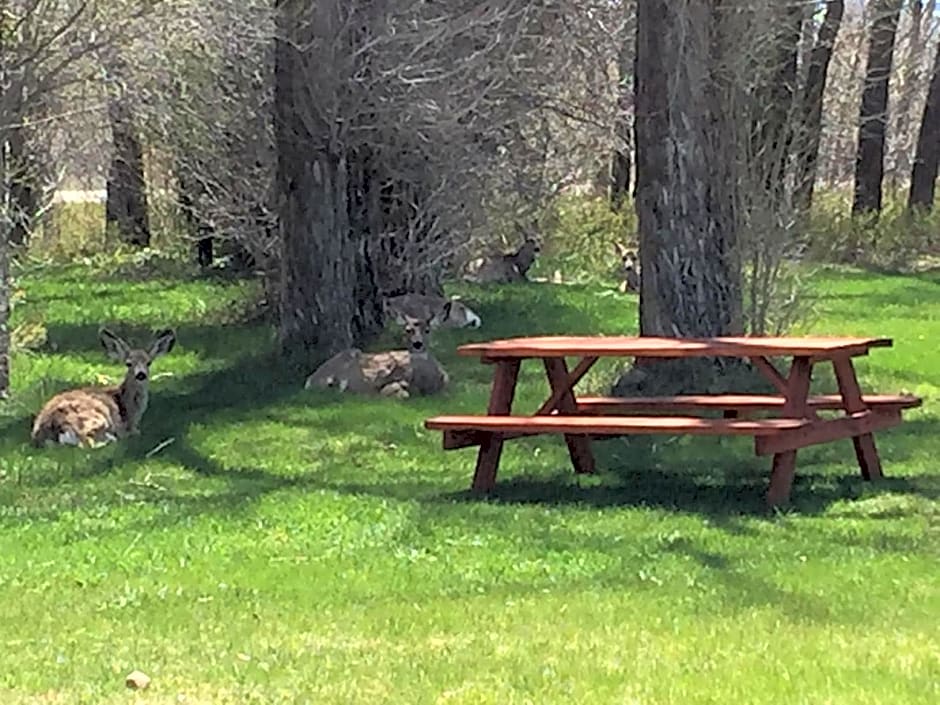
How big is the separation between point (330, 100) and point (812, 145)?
5149 millimetres

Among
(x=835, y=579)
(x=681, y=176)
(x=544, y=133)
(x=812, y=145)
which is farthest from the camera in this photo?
(x=544, y=133)

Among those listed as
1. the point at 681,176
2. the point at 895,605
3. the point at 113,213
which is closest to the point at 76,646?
the point at 895,605

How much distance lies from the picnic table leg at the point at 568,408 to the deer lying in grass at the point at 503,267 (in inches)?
490

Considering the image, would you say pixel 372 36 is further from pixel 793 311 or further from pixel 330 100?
pixel 793 311

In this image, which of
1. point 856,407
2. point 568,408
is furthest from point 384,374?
point 856,407

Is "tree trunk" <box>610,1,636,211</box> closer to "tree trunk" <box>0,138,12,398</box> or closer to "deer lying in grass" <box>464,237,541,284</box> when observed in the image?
"deer lying in grass" <box>464,237,541,284</box>

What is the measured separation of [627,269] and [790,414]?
1522 cm

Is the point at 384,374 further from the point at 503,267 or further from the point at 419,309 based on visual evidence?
the point at 503,267

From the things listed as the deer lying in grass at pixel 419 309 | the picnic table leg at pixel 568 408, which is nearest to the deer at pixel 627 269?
the deer lying in grass at pixel 419 309

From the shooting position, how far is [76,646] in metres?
7.12

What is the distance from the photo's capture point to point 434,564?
Answer: 29.3ft

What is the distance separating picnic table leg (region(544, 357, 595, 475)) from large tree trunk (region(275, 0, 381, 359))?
205 inches

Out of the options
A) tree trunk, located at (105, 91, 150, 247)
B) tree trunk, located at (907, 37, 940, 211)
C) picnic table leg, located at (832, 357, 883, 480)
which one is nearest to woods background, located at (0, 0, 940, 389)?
tree trunk, located at (105, 91, 150, 247)

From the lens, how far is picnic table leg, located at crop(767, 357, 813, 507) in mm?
10461
